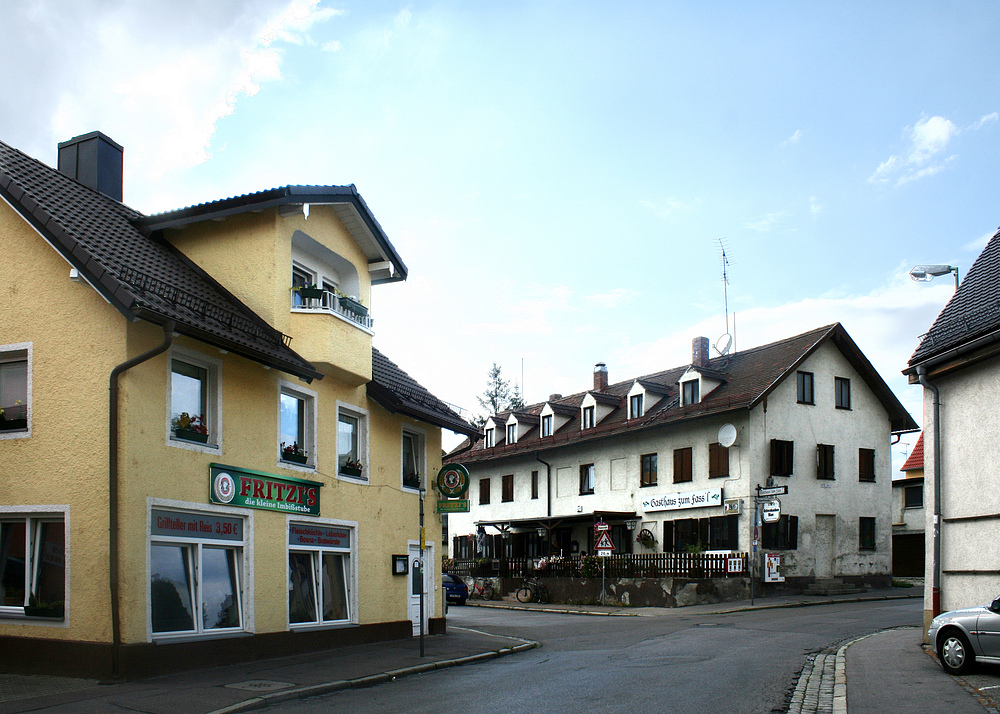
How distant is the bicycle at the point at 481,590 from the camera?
129ft

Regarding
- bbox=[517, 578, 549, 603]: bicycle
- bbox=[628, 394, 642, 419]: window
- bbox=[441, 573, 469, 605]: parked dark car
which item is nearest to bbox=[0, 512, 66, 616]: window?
bbox=[441, 573, 469, 605]: parked dark car

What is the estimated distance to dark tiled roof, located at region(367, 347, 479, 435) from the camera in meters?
19.9

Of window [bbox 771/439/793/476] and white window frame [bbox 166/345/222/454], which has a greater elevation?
white window frame [bbox 166/345/222/454]

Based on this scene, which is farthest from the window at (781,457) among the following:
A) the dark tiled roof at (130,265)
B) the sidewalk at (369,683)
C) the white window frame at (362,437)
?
the dark tiled roof at (130,265)

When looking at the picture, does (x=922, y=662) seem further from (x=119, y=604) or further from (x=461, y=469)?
(x=119, y=604)

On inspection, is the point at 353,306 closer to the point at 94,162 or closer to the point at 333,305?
the point at 333,305

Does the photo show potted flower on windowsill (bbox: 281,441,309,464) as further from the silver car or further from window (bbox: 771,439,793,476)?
window (bbox: 771,439,793,476)

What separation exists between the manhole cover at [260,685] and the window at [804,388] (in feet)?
88.5

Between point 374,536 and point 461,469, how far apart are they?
2590mm

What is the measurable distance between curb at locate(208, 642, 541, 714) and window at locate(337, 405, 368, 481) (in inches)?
173

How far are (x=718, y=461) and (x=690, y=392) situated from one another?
12.5ft

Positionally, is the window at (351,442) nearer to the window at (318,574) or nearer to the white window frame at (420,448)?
the window at (318,574)

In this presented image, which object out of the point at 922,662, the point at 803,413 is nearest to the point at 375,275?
the point at 922,662

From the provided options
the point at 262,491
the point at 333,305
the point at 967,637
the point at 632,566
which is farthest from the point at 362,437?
the point at 632,566
